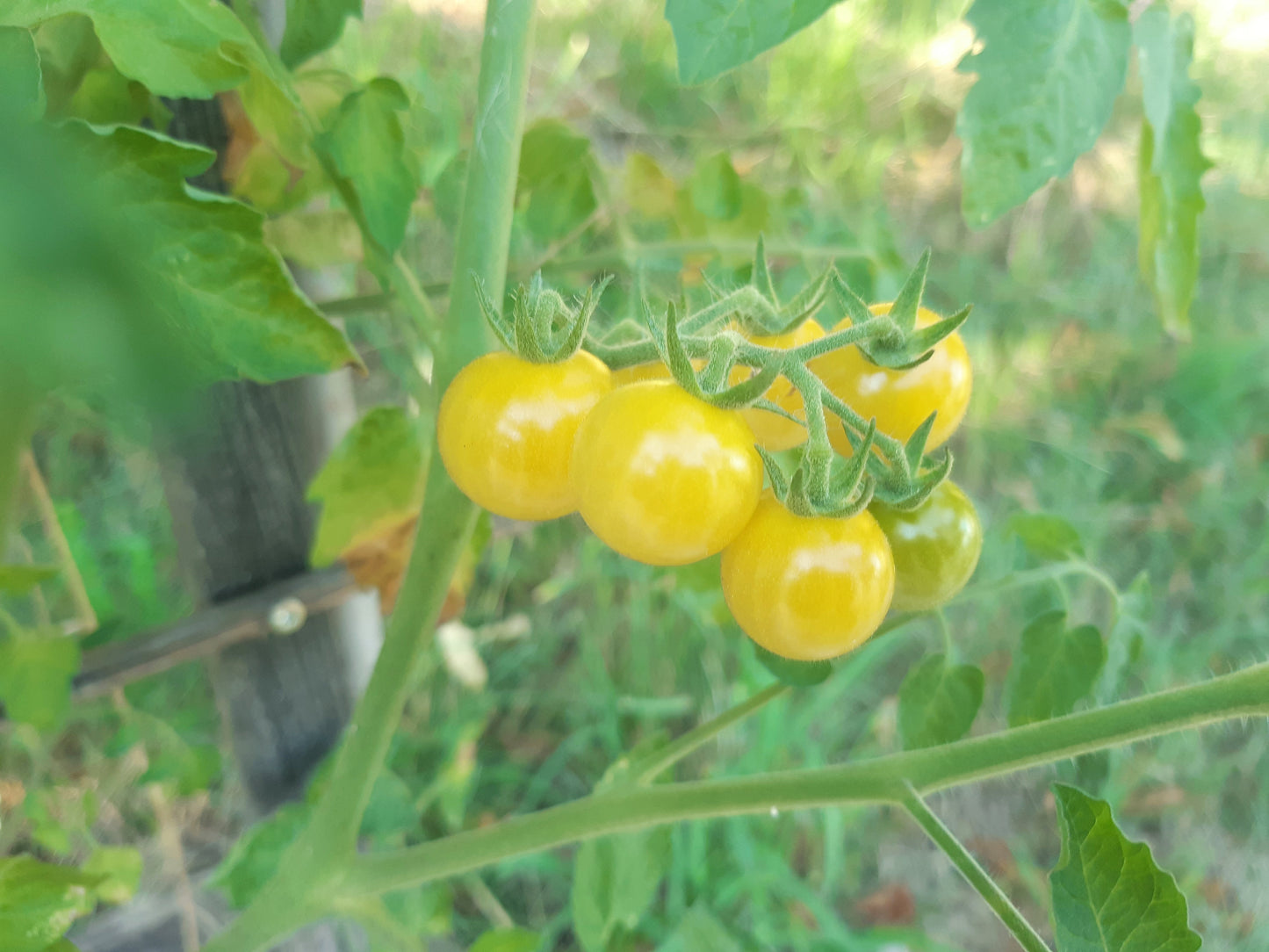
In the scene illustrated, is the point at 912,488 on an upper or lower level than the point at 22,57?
lower

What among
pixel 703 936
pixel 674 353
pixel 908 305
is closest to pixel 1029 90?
pixel 908 305

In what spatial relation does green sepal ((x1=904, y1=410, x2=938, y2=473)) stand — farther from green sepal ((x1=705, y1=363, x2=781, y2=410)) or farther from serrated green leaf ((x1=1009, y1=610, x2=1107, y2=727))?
serrated green leaf ((x1=1009, y1=610, x2=1107, y2=727))

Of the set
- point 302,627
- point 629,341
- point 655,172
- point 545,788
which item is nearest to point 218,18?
point 629,341

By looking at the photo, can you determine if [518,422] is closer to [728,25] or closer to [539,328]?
[539,328]

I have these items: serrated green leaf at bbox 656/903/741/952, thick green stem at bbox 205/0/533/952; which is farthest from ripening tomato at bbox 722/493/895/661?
serrated green leaf at bbox 656/903/741/952

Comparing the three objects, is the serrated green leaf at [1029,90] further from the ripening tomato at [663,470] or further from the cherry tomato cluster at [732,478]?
the ripening tomato at [663,470]

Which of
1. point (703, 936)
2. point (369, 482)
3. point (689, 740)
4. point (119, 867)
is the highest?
point (369, 482)
